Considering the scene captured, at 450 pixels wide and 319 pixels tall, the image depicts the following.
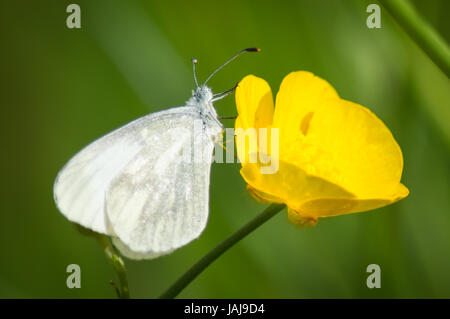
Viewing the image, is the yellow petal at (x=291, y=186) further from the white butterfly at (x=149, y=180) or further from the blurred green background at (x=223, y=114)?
the blurred green background at (x=223, y=114)

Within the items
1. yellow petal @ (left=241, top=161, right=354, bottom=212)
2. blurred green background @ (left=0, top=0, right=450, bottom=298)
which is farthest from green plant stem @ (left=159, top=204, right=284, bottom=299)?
blurred green background @ (left=0, top=0, right=450, bottom=298)

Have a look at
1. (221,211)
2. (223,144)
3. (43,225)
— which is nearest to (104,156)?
(223,144)

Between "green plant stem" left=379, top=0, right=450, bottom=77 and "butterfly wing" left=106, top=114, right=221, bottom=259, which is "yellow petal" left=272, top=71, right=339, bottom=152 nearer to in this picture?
"butterfly wing" left=106, top=114, right=221, bottom=259

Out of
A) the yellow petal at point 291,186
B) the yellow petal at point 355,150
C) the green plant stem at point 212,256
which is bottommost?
the green plant stem at point 212,256

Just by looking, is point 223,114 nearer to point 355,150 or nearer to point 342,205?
point 355,150

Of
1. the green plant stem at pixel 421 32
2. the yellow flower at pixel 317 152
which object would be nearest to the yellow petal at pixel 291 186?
the yellow flower at pixel 317 152

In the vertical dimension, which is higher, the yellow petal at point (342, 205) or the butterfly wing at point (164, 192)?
the butterfly wing at point (164, 192)
